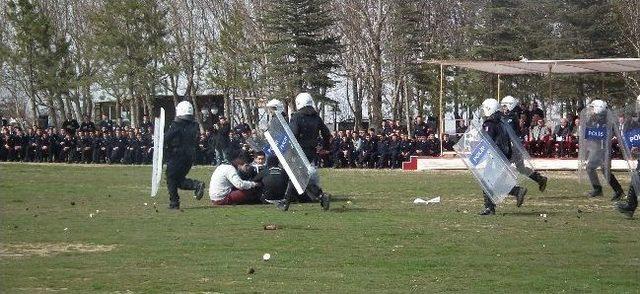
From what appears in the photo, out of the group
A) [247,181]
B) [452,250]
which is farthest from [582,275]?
[247,181]

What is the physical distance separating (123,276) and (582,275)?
4488 millimetres

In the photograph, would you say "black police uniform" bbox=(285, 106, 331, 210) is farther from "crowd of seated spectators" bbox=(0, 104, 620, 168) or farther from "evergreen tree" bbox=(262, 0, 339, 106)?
"evergreen tree" bbox=(262, 0, 339, 106)

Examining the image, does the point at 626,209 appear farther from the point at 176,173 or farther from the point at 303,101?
the point at 176,173

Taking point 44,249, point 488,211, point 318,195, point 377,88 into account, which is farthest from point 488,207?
point 377,88

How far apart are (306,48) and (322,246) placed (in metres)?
38.8

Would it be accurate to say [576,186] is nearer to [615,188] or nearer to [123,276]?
[615,188]

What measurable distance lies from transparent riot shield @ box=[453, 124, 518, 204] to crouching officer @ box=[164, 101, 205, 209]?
454cm

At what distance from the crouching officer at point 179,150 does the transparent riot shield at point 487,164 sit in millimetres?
4538

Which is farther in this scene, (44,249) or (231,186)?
(231,186)

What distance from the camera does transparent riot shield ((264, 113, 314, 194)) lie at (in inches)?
750

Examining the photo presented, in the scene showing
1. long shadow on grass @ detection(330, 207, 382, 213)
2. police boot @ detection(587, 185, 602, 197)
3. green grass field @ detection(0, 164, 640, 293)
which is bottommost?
green grass field @ detection(0, 164, 640, 293)

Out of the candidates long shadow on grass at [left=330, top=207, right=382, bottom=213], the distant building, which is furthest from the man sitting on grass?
the distant building

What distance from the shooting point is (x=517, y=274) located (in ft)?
39.9

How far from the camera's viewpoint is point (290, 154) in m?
19.2
